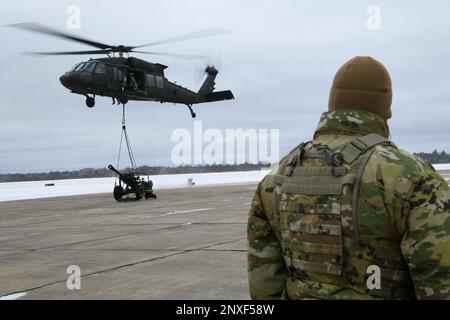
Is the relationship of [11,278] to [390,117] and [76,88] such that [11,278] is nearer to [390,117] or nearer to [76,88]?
[390,117]

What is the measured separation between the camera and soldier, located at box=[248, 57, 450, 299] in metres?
2.14

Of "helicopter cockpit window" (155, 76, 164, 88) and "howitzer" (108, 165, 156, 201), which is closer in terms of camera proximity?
"howitzer" (108, 165, 156, 201)

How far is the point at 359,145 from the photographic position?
234cm

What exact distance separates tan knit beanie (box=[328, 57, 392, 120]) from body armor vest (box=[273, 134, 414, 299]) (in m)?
0.18

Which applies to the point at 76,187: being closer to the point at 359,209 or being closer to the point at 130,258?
the point at 130,258

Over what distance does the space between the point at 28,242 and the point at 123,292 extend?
617cm

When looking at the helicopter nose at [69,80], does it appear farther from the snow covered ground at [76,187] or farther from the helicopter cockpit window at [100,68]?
the snow covered ground at [76,187]

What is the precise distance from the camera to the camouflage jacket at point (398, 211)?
83.6 inches

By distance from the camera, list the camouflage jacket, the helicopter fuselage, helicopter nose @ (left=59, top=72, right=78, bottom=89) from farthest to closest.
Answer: the helicopter fuselage → helicopter nose @ (left=59, top=72, right=78, bottom=89) → the camouflage jacket

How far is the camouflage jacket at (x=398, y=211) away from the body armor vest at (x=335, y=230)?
22mm

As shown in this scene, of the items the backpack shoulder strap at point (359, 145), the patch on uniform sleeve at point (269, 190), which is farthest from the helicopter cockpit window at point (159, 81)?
the backpack shoulder strap at point (359, 145)

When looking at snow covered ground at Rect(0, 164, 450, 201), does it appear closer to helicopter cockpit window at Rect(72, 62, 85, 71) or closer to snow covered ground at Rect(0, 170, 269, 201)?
snow covered ground at Rect(0, 170, 269, 201)

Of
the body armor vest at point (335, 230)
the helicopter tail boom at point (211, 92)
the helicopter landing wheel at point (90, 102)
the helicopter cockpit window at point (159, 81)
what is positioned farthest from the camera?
the helicopter tail boom at point (211, 92)

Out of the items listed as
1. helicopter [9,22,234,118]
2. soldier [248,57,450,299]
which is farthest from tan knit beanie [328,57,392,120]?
helicopter [9,22,234,118]
